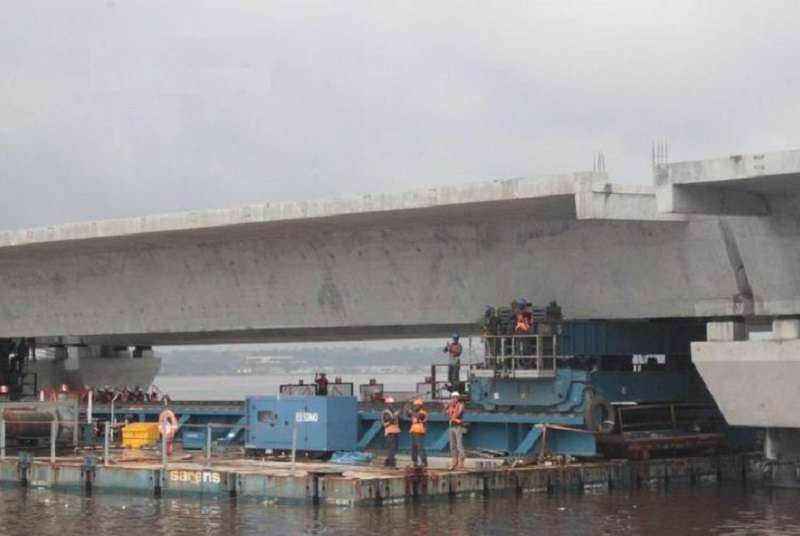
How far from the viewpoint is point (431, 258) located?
36.7 m

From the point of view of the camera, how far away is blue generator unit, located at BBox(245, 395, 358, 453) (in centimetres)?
3344

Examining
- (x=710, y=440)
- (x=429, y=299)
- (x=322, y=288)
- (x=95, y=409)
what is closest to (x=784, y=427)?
(x=710, y=440)

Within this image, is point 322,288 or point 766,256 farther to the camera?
point 322,288

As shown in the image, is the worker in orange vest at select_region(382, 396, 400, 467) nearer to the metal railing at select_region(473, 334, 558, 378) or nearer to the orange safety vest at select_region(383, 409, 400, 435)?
the orange safety vest at select_region(383, 409, 400, 435)

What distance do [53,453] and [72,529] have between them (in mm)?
7886

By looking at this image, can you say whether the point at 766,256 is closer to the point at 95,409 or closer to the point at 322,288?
the point at 322,288

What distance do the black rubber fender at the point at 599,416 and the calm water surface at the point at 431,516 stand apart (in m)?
2.28

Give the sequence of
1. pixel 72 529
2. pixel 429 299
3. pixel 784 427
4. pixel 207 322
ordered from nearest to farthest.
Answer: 1. pixel 72 529
2. pixel 784 427
3. pixel 429 299
4. pixel 207 322

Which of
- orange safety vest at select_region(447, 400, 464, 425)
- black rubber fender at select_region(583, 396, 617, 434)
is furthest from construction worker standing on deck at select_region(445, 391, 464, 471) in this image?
black rubber fender at select_region(583, 396, 617, 434)

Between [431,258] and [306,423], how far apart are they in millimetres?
5771

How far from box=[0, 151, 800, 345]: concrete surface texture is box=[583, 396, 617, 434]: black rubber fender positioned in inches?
90.7

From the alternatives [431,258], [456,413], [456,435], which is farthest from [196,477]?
[431,258]

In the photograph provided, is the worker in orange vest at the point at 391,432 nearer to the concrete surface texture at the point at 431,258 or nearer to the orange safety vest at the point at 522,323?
the orange safety vest at the point at 522,323

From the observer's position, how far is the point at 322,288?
3925 centimetres
